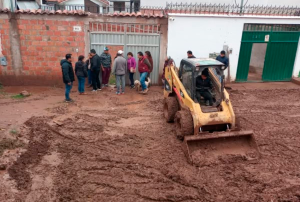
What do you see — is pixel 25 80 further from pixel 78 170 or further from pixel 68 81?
pixel 78 170

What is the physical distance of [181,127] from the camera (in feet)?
21.1

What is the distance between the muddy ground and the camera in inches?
193

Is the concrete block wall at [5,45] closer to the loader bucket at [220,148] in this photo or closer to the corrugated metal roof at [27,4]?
the corrugated metal roof at [27,4]

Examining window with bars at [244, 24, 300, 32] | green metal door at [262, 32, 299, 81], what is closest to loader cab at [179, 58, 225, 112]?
window with bars at [244, 24, 300, 32]

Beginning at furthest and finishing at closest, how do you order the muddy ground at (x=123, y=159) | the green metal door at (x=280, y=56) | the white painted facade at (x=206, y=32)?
1. the green metal door at (x=280, y=56)
2. the white painted facade at (x=206, y=32)
3. the muddy ground at (x=123, y=159)

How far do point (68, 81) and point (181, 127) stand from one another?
477 centimetres

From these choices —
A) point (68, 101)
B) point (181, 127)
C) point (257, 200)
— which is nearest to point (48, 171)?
point (181, 127)

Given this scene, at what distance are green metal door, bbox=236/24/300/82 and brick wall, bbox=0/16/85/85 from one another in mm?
7165

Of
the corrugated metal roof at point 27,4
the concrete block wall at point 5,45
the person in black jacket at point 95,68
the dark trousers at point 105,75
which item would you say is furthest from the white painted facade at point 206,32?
the corrugated metal roof at point 27,4

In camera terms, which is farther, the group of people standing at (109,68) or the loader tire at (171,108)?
the group of people standing at (109,68)

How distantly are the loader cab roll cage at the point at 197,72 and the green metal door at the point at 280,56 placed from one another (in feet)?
22.2

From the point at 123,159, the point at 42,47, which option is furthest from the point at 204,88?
the point at 42,47

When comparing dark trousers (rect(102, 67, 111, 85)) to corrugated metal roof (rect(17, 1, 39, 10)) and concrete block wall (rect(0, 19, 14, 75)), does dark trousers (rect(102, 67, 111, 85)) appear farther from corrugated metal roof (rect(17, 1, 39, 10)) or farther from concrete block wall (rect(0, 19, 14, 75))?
corrugated metal roof (rect(17, 1, 39, 10))

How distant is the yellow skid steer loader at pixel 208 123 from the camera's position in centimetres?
596
